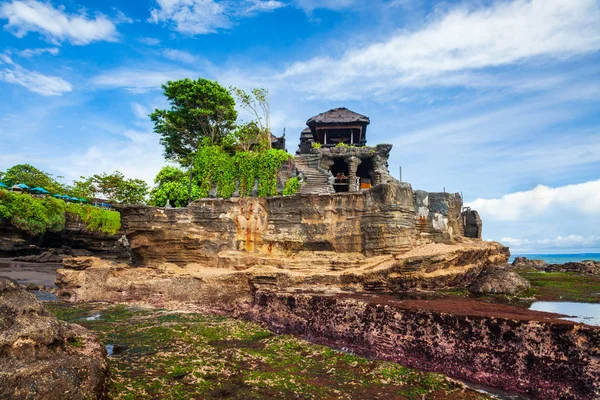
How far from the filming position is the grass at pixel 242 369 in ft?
20.8

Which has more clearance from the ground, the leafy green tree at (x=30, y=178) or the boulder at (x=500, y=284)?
the leafy green tree at (x=30, y=178)

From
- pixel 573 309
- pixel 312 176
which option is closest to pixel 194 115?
pixel 312 176

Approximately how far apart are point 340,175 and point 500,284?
1736 centimetres

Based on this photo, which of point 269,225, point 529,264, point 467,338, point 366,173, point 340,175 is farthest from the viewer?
point 529,264

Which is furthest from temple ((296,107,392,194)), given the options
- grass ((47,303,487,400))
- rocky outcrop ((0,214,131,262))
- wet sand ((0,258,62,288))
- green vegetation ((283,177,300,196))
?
rocky outcrop ((0,214,131,262))

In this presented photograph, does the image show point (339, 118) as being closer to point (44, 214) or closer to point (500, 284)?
point (500, 284)

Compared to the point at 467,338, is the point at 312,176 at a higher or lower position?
higher

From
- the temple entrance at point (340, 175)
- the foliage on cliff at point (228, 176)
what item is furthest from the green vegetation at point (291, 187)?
the temple entrance at point (340, 175)

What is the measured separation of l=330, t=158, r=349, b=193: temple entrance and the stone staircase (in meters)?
3.16

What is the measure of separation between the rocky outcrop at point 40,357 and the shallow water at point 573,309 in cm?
1068

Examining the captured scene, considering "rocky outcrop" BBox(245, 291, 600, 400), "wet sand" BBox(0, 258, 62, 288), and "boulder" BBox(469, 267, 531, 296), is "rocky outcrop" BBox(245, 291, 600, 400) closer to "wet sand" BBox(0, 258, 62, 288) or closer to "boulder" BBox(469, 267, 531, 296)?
"boulder" BBox(469, 267, 531, 296)

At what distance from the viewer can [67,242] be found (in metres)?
33.0

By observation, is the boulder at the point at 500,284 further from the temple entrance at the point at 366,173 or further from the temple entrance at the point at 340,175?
the temple entrance at the point at 366,173

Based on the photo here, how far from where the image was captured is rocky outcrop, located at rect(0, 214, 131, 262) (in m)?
Answer: 27.6
